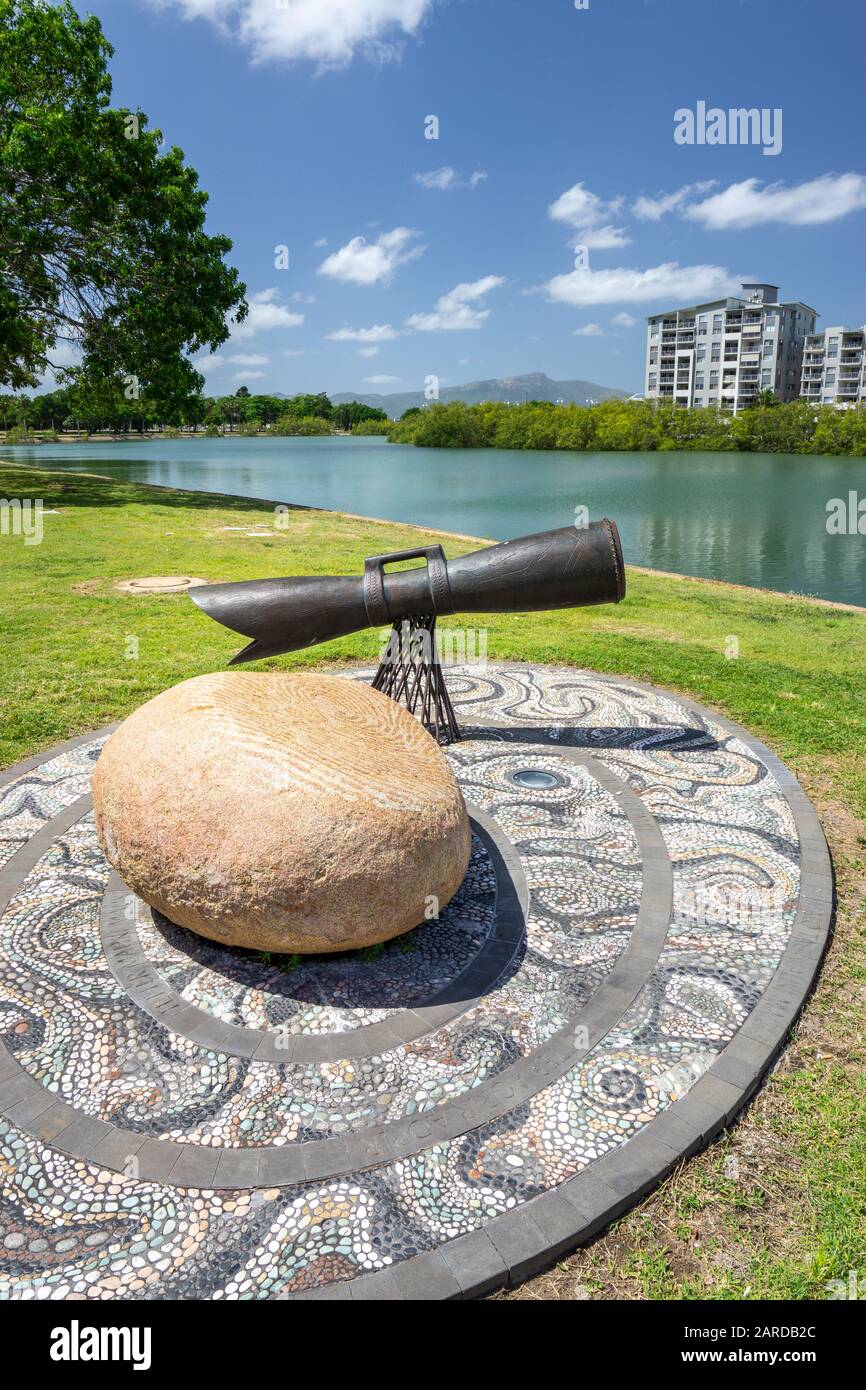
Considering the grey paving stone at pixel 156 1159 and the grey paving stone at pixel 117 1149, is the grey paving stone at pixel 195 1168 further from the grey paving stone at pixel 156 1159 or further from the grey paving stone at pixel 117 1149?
the grey paving stone at pixel 117 1149

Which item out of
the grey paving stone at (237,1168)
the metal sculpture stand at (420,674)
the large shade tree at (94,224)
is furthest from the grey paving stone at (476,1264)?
the large shade tree at (94,224)

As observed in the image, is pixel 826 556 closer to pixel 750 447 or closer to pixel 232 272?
pixel 232 272

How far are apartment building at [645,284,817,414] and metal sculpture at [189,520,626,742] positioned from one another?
293 ft

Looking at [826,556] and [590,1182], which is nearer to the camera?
[590,1182]

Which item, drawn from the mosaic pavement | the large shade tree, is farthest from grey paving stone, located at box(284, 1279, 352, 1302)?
the large shade tree

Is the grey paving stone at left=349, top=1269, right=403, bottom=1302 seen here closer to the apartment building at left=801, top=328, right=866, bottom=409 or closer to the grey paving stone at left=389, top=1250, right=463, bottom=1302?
the grey paving stone at left=389, top=1250, right=463, bottom=1302

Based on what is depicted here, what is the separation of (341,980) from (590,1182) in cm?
172

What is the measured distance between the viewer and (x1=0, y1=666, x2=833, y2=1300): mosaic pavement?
305cm

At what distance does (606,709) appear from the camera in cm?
866

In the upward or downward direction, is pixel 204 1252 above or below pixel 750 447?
below

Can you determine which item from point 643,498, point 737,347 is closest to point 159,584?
point 643,498

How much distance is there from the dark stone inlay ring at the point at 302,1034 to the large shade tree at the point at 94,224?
22.6 m

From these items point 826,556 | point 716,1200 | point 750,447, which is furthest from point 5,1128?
point 750,447

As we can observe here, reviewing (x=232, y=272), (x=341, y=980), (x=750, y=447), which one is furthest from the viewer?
(x=750, y=447)
